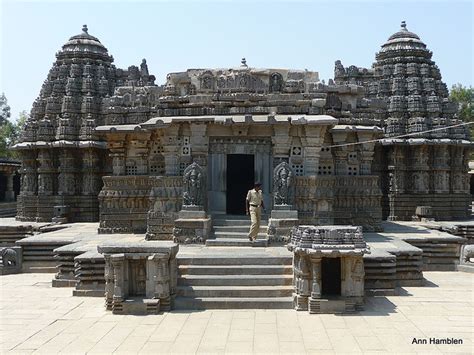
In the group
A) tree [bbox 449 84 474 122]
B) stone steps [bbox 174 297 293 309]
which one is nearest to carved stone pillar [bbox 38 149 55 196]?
stone steps [bbox 174 297 293 309]

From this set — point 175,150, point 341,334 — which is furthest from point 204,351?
point 175,150

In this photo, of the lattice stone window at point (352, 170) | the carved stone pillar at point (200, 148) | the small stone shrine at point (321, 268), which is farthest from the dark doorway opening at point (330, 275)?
the lattice stone window at point (352, 170)

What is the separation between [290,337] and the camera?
6.93 m

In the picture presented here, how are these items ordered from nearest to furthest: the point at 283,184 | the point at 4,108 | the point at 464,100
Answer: the point at 283,184, the point at 464,100, the point at 4,108

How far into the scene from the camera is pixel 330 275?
8.97 m

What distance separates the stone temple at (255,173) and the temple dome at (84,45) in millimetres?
2404

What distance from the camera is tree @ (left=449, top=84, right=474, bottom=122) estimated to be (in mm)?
33750

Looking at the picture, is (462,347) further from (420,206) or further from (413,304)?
(420,206)

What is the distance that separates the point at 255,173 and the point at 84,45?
1194 centimetres

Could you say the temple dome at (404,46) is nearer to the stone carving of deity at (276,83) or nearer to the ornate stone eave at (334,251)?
the stone carving of deity at (276,83)

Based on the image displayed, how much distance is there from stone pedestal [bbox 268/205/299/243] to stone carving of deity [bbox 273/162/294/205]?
17cm

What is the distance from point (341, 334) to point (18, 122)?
40424 mm

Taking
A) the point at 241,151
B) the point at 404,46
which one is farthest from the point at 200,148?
the point at 404,46

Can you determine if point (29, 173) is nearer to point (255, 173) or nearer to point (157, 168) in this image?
point (157, 168)
